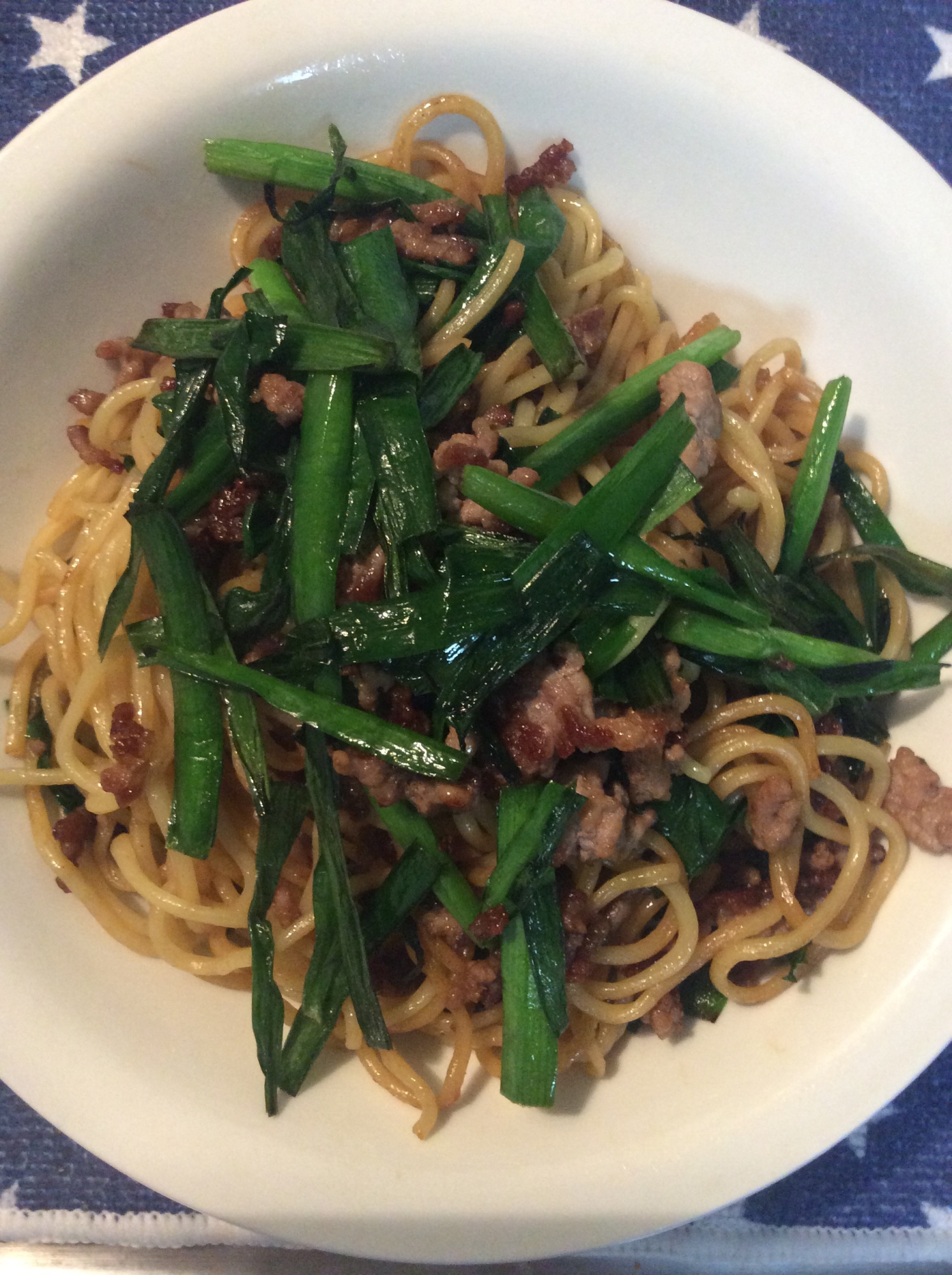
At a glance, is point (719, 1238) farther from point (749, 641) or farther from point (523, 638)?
point (523, 638)

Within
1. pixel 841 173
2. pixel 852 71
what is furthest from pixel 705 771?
pixel 852 71

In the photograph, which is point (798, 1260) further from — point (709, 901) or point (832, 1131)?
point (709, 901)

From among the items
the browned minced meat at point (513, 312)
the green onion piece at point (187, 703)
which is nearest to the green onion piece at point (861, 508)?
the browned minced meat at point (513, 312)

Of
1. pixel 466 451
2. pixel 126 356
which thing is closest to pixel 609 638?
pixel 466 451

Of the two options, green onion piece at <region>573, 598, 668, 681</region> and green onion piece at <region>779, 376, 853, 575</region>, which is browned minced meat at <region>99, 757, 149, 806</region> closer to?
green onion piece at <region>573, 598, 668, 681</region>

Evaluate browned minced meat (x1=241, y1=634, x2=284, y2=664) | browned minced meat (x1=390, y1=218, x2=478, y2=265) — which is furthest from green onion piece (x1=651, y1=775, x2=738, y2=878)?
browned minced meat (x1=390, y1=218, x2=478, y2=265)

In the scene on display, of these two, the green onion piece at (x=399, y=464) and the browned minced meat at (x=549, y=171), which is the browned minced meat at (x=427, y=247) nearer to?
the browned minced meat at (x=549, y=171)
